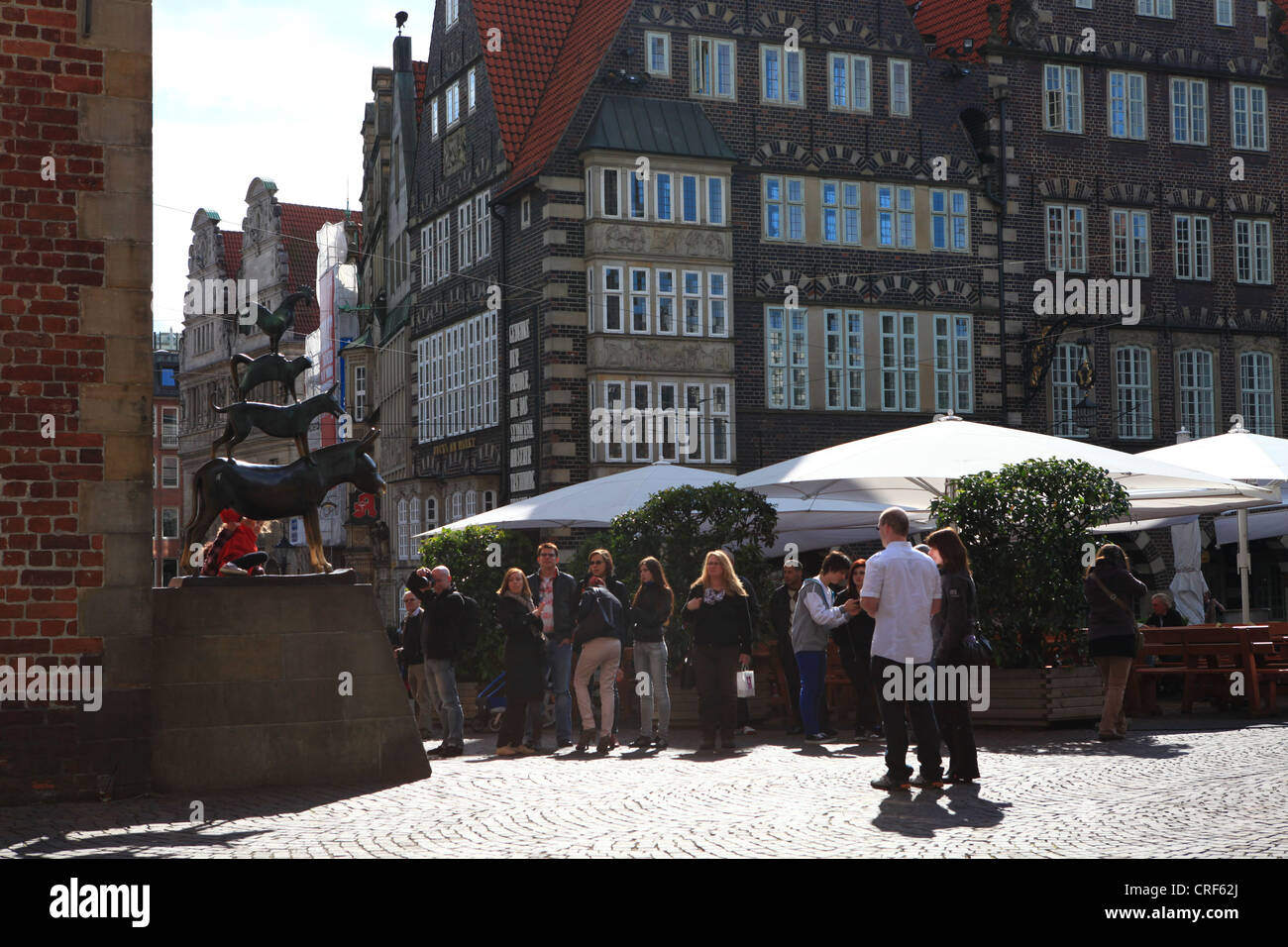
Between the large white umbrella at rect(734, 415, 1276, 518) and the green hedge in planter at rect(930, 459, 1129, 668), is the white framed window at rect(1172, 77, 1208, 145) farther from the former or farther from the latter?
the green hedge in planter at rect(930, 459, 1129, 668)

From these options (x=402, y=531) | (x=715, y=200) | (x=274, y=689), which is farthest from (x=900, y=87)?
(x=274, y=689)

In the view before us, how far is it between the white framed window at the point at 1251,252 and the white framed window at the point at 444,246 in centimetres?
1755

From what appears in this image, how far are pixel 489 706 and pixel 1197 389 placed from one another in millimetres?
23337

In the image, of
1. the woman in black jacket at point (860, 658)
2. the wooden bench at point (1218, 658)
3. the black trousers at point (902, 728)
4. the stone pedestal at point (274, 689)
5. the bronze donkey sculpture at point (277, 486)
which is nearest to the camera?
the black trousers at point (902, 728)

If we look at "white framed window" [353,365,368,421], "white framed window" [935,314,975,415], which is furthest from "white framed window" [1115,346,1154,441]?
"white framed window" [353,365,368,421]

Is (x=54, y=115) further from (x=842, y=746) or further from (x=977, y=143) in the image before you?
(x=977, y=143)

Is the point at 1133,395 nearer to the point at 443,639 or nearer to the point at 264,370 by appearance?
the point at 443,639

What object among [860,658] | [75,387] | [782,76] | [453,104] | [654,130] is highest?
[453,104]

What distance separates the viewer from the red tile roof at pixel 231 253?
72.0m

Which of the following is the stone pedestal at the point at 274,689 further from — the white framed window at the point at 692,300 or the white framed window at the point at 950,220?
the white framed window at the point at 950,220

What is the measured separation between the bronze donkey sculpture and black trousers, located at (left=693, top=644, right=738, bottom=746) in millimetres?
3877

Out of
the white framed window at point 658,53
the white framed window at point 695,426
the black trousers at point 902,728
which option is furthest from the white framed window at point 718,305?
the black trousers at point 902,728

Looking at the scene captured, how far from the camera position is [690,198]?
32438 millimetres

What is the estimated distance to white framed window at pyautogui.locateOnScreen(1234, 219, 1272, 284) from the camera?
38.0m
